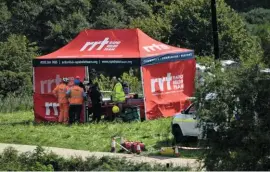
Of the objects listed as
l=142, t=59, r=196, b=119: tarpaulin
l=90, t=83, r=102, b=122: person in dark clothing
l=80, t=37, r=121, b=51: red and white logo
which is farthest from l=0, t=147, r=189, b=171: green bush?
l=80, t=37, r=121, b=51: red and white logo

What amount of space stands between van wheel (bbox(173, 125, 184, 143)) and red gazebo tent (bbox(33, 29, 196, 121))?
5.34 m

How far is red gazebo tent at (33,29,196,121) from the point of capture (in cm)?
2283

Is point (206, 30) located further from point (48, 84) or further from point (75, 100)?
point (75, 100)

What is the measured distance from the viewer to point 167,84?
932 inches

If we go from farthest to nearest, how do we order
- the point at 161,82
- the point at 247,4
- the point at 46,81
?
the point at 247,4
the point at 46,81
the point at 161,82

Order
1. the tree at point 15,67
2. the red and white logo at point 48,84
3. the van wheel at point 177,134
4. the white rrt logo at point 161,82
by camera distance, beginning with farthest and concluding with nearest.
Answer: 1. the tree at point 15,67
2. the red and white logo at point 48,84
3. the white rrt logo at point 161,82
4. the van wheel at point 177,134

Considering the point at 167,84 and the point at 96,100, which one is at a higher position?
the point at 167,84

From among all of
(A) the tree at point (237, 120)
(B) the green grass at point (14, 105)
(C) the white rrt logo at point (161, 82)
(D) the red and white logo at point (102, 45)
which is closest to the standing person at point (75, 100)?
(D) the red and white logo at point (102, 45)

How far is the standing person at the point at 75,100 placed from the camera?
73.8 feet

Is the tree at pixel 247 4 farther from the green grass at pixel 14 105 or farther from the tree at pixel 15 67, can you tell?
the green grass at pixel 14 105

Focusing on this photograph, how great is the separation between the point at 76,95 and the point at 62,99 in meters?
0.76

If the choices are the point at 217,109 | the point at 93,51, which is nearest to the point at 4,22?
the point at 93,51

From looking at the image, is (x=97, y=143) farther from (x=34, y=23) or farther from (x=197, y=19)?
(x=34, y=23)

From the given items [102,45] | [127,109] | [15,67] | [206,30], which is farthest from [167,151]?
[206,30]
